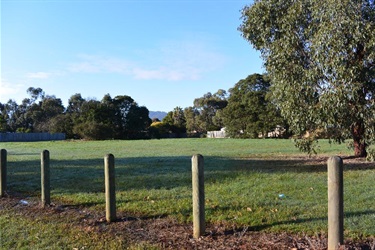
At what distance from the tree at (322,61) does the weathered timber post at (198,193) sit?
775cm

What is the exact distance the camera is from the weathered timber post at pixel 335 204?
162 inches

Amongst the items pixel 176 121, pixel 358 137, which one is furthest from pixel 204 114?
pixel 358 137

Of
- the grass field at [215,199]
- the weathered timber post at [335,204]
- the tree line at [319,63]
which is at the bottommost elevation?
the grass field at [215,199]

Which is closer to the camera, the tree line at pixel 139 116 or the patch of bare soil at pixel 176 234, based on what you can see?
the patch of bare soil at pixel 176 234

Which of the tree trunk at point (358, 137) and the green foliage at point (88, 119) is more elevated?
the green foliage at point (88, 119)

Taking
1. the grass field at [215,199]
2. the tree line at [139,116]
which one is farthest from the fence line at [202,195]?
the tree line at [139,116]

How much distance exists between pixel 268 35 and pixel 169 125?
61733 mm

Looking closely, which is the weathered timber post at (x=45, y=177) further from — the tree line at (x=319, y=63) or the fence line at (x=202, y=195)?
the tree line at (x=319, y=63)

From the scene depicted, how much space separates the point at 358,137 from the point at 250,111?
37745 mm

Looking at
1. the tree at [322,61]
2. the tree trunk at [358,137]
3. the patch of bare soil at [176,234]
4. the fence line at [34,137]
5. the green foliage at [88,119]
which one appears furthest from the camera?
the fence line at [34,137]

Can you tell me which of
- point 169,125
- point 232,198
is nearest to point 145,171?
point 232,198

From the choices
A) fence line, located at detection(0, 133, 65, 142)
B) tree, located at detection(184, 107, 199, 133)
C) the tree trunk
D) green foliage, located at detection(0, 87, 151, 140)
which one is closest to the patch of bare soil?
the tree trunk

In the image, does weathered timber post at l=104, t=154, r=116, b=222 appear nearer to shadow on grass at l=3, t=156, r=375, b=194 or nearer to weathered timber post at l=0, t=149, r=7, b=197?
shadow on grass at l=3, t=156, r=375, b=194

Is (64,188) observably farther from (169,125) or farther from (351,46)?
(169,125)
